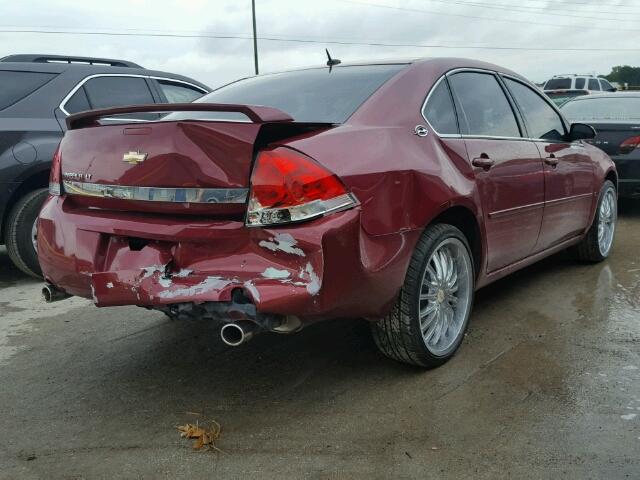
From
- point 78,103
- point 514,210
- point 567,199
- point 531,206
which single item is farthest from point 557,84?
point 514,210

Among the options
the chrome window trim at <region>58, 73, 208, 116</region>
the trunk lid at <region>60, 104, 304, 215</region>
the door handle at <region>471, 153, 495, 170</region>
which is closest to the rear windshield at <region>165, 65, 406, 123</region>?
the trunk lid at <region>60, 104, 304, 215</region>

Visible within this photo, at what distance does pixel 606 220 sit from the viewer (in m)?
5.46

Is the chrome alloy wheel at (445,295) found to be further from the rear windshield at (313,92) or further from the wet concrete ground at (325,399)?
the rear windshield at (313,92)

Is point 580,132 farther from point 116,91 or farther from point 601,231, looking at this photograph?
point 116,91

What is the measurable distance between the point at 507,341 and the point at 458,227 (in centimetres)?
74

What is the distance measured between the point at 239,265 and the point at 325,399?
84 centimetres

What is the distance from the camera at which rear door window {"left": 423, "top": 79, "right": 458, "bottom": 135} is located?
3.22 meters

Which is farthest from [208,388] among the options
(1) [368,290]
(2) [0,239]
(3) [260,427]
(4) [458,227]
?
(2) [0,239]

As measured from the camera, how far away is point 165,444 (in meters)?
2.57

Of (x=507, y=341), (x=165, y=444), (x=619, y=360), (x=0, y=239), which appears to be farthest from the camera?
(x=0, y=239)

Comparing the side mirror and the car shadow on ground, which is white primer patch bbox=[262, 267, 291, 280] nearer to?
the side mirror

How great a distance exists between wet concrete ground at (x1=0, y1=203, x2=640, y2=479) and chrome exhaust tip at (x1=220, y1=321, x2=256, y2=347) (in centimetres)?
43

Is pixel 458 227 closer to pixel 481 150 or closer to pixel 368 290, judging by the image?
pixel 481 150

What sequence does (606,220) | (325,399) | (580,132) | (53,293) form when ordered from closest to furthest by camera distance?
(325,399), (53,293), (580,132), (606,220)
